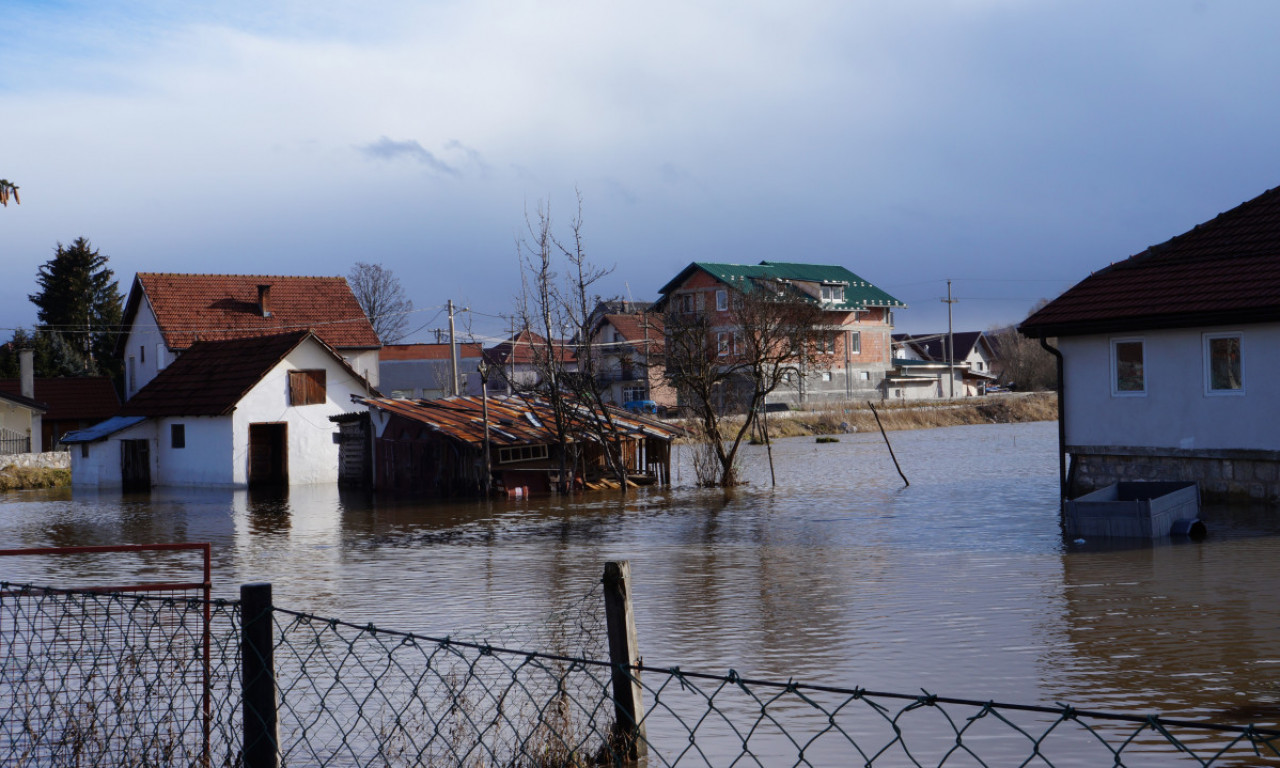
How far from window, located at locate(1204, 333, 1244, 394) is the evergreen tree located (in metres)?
57.9

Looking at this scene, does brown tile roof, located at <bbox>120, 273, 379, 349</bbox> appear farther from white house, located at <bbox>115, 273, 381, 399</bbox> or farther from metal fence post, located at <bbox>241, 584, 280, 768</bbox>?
metal fence post, located at <bbox>241, 584, 280, 768</bbox>

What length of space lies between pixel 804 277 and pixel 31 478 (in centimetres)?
5047

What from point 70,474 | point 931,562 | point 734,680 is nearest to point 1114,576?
point 931,562

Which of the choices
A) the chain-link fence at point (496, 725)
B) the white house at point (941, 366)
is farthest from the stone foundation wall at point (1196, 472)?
the white house at point (941, 366)

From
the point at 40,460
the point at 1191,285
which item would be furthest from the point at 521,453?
the point at 40,460

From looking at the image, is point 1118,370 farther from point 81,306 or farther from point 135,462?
point 81,306

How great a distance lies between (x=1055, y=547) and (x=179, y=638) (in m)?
11.9

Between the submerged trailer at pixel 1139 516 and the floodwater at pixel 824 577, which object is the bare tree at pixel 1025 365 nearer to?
the floodwater at pixel 824 577

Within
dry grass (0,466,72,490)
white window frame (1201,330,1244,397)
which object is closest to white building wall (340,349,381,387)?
dry grass (0,466,72,490)

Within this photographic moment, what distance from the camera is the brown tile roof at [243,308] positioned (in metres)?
49.3

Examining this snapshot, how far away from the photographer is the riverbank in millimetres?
61500

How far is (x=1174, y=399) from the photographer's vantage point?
2031cm

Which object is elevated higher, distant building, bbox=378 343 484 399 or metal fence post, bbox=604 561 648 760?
distant building, bbox=378 343 484 399

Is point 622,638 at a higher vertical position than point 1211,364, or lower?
lower
